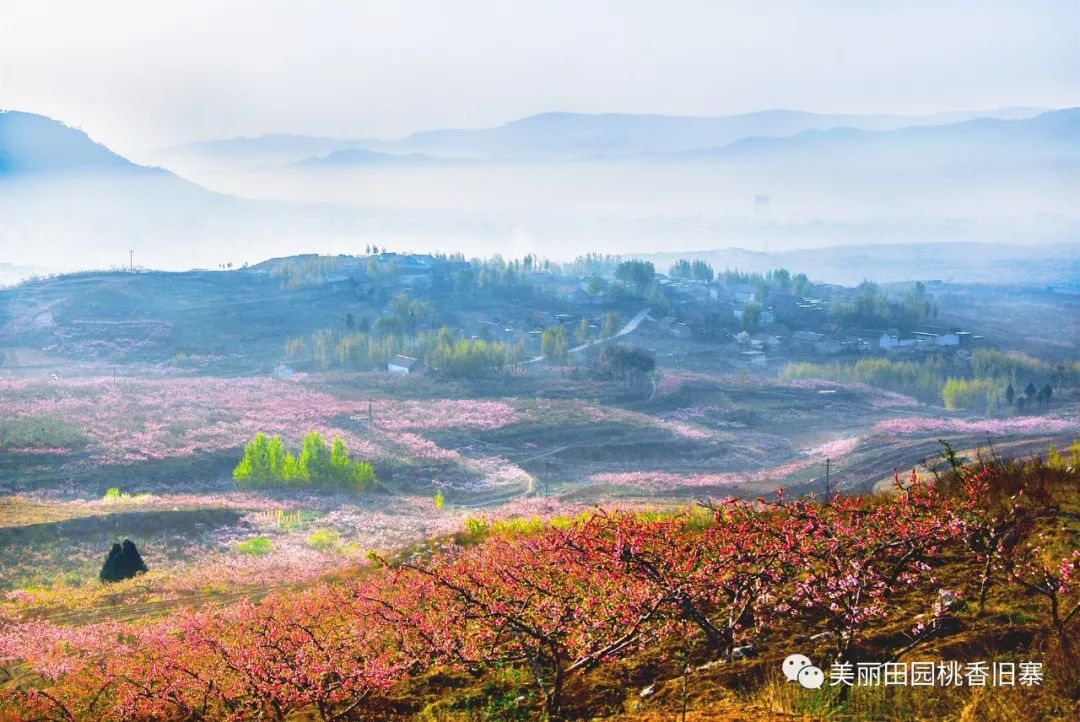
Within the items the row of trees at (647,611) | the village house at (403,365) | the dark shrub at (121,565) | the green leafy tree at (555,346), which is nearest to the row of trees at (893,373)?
the green leafy tree at (555,346)

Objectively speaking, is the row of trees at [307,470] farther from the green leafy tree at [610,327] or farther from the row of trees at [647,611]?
the green leafy tree at [610,327]

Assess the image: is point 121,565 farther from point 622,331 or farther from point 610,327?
point 622,331

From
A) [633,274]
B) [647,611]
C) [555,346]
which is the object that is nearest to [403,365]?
[555,346]

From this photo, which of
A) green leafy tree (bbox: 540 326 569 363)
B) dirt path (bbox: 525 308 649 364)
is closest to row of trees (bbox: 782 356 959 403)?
dirt path (bbox: 525 308 649 364)

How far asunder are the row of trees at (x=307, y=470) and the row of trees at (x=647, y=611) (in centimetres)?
3237

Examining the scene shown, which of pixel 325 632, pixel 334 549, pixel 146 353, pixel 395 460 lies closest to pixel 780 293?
pixel 146 353

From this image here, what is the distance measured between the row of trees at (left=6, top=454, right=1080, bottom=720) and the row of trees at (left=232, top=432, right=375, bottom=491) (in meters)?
32.4

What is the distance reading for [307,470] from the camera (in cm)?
4528

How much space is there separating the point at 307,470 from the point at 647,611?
39342mm

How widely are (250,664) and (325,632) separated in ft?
9.22

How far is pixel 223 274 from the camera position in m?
135

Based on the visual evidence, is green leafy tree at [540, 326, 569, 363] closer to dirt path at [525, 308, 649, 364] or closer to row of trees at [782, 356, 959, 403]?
dirt path at [525, 308, 649, 364]

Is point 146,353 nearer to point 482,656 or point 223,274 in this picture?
point 223,274

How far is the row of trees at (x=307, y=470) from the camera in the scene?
148 ft
